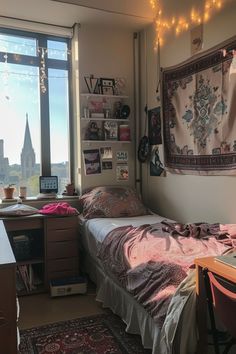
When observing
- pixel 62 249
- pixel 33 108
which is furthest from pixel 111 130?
pixel 62 249

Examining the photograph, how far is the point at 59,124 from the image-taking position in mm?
3936

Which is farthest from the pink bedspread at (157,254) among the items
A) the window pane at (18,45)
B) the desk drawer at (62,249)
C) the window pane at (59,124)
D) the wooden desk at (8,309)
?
the window pane at (18,45)

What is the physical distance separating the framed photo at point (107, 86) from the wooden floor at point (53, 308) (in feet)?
7.34

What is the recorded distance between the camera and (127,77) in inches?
157

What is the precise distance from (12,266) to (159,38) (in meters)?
3.02

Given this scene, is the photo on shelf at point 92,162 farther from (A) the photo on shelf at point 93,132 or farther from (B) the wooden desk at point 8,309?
(B) the wooden desk at point 8,309

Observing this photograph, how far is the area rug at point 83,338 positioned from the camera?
85.3 inches

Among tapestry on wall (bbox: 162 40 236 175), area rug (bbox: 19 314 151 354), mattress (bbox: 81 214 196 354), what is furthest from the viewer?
tapestry on wall (bbox: 162 40 236 175)

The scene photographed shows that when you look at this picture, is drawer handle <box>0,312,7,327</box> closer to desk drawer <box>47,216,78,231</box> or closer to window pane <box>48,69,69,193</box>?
desk drawer <box>47,216,78,231</box>

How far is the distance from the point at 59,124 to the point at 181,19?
5.86 ft

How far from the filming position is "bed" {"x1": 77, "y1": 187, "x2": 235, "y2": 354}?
1.62 m

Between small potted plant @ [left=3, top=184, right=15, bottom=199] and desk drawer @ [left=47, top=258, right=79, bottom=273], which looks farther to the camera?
small potted plant @ [left=3, top=184, right=15, bottom=199]

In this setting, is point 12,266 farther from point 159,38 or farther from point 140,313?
point 159,38

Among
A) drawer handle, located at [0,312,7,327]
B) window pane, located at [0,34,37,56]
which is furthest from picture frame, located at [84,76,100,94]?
drawer handle, located at [0,312,7,327]
